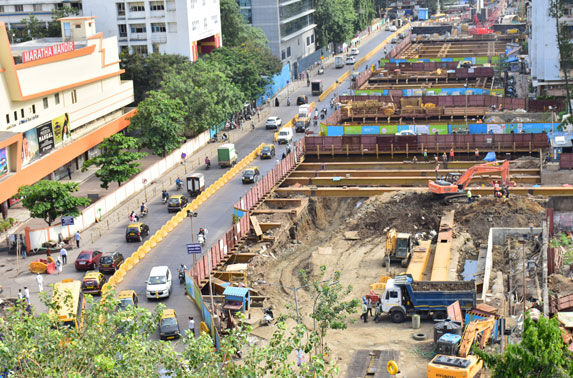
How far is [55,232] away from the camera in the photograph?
242 ft

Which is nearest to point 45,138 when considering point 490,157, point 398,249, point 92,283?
point 92,283

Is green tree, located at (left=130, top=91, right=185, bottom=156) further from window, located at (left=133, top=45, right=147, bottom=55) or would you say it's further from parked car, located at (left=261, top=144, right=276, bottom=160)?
window, located at (left=133, top=45, right=147, bottom=55)

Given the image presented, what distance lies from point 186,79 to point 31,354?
8174 cm

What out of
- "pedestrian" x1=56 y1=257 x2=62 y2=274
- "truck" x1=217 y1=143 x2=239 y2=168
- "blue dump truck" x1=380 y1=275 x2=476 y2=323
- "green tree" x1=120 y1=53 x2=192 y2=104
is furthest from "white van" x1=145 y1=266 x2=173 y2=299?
"green tree" x1=120 y1=53 x2=192 y2=104

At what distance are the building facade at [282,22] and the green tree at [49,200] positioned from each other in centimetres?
8593

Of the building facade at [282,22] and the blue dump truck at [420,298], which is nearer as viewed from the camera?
the blue dump truck at [420,298]

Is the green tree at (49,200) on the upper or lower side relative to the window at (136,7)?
lower

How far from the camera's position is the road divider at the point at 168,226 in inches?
2525

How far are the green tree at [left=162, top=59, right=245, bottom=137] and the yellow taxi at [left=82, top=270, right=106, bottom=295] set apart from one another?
144ft

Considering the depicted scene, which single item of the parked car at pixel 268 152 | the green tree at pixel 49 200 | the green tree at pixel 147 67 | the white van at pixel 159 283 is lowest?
the white van at pixel 159 283

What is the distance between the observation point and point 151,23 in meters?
122

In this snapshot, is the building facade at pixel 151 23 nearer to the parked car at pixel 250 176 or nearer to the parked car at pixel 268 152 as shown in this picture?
the parked car at pixel 268 152

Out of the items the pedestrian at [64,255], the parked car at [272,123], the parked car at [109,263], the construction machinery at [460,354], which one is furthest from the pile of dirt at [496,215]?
the parked car at [272,123]

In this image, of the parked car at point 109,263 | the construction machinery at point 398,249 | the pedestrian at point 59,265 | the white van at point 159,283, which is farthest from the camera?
the construction machinery at point 398,249
